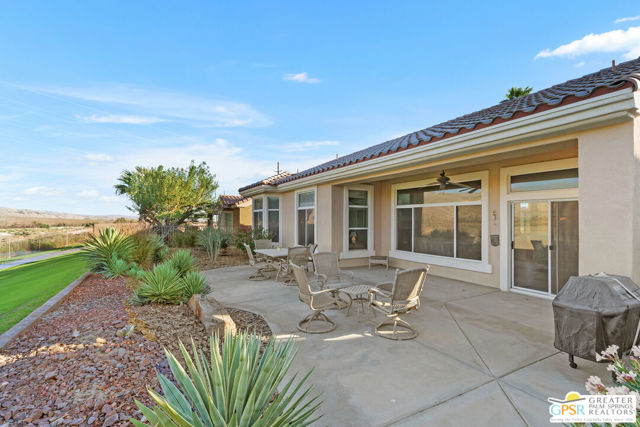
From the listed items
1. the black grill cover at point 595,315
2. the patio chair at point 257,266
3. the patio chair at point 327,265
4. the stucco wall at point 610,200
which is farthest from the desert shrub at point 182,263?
the stucco wall at point 610,200

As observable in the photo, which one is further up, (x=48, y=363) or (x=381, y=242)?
(x=381, y=242)

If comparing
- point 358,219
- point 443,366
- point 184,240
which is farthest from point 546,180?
point 184,240

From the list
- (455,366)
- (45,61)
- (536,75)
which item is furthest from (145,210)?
(536,75)

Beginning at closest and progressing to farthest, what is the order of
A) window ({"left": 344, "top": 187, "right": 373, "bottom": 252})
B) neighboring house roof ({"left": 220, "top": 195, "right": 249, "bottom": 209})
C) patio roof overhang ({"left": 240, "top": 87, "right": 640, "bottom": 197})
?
patio roof overhang ({"left": 240, "top": 87, "right": 640, "bottom": 197}), window ({"left": 344, "top": 187, "right": 373, "bottom": 252}), neighboring house roof ({"left": 220, "top": 195, "right": 249, "bottom": 209})

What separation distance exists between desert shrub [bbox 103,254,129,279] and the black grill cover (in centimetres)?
971

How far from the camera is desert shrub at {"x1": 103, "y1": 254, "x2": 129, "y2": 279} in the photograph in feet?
26.5

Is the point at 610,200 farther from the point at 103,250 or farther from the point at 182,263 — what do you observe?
the point at 103,250

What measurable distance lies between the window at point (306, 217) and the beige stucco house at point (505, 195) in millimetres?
45

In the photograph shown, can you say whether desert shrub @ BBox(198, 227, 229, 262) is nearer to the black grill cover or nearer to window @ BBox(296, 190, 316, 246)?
window @ BBox(296, 190, 316, 246)

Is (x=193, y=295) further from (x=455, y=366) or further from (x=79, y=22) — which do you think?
(x=79, y=22)

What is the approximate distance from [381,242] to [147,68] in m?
12.6

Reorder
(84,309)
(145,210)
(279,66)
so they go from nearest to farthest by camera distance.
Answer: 1. (84,309)
2. (279,66)
3. (145,210)

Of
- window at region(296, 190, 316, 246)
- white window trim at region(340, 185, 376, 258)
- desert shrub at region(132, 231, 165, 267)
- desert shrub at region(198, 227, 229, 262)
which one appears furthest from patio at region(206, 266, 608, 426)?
desert shrub at region(198, 227, 229, 262)

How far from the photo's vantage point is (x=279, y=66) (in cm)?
1353
